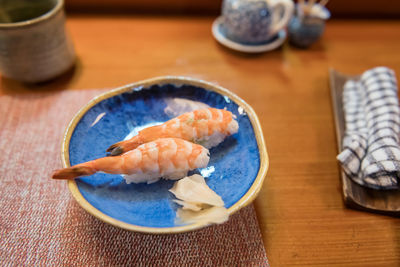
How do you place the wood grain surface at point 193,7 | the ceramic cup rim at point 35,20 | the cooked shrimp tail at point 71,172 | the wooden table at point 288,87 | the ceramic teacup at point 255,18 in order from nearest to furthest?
the cooked shrimp tail at point 71,172
the wooden table at point 288,87
the ceramic cup rim at point 35,20
the ceramic teacup at point 255,18
the wood grain surface at point 193,7

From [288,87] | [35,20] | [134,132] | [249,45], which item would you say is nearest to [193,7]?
[249,45]

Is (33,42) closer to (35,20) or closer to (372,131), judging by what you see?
(35,20)

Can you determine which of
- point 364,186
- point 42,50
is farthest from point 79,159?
point 364,186

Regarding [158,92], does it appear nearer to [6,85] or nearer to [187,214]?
[187,214]

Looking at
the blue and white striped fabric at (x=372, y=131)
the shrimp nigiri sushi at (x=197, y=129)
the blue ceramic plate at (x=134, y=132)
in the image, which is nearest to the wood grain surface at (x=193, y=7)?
the blue and white striped fabric at (x=372, y=131)

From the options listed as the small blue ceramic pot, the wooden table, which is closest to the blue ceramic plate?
the wooden table

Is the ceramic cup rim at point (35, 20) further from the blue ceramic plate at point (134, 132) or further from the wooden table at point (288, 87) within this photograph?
the blue ceramic plate at point (134, 132)
